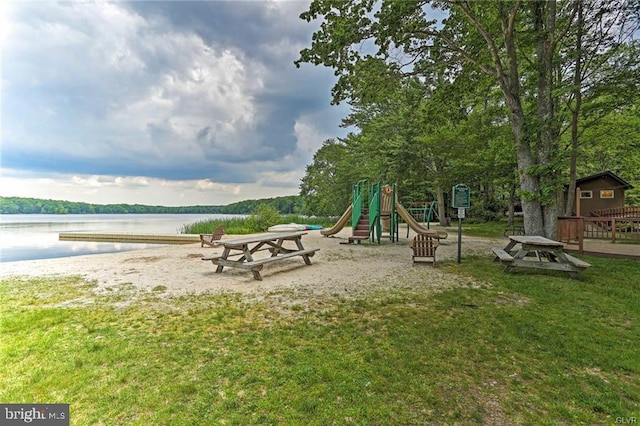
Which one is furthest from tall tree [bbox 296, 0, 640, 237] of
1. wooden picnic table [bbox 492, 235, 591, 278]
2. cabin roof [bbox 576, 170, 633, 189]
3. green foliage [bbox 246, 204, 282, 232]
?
cabin roof [bbox 576, 170, 633, 189]

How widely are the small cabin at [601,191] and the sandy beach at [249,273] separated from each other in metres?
11.7

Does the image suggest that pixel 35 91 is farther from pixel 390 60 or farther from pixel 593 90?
pixel 593 90

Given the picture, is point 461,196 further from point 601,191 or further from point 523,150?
point 601,191

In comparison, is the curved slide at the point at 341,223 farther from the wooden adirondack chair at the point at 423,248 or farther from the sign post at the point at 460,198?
the sign post at the point at 460,198

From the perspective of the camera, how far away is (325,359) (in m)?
2.46

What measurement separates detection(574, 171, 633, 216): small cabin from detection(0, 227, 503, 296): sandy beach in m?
11.7

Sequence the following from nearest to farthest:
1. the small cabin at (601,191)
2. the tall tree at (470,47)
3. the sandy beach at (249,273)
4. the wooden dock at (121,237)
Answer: the sandy beach at (249,273) < the tall tree at (470,47) < the wooden dock at (121,237) < the small cabin at (601,191)

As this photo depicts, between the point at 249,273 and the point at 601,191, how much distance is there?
59.5ft

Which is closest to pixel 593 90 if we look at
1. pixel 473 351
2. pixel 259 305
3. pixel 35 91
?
pixel 473 351

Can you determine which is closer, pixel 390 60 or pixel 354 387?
pixel 354 387

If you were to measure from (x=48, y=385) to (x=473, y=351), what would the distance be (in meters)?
3.27

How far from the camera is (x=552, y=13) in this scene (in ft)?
24.5

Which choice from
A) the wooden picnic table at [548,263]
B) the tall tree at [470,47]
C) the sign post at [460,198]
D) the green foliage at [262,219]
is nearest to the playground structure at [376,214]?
the sign post at [460,198]

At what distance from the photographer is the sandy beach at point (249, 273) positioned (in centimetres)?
484
